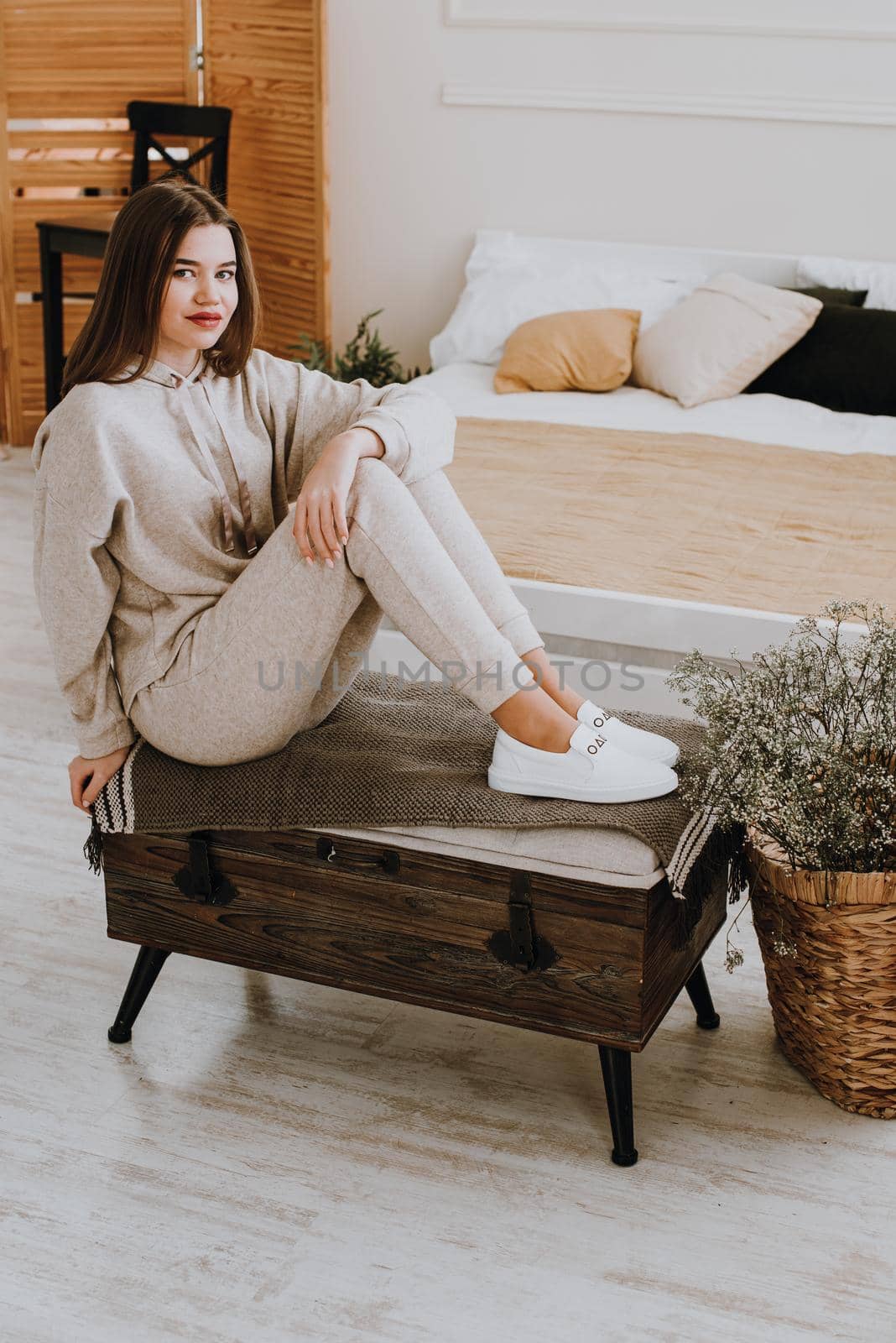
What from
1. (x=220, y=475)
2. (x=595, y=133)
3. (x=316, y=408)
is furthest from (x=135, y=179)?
(x=220, y=475)

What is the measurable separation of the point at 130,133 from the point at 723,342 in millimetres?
2429

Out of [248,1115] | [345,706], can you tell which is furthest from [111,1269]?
[345,706]

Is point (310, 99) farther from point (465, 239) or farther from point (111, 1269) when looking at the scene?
point (111, 1269)

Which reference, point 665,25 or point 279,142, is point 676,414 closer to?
point 665,25

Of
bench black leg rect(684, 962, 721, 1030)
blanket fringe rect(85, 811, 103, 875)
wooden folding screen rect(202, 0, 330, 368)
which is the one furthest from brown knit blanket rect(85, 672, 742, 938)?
wooden folding screen rect(202, 0, 330, 368)

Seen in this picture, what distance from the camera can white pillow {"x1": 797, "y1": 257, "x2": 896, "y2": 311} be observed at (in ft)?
12.8

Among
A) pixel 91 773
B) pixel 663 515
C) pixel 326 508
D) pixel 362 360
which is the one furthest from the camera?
pixel 362 360

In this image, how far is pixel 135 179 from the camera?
4.93 m

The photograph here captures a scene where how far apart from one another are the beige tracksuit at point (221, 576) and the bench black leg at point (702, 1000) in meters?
0.57

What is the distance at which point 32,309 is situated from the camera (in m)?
5.18

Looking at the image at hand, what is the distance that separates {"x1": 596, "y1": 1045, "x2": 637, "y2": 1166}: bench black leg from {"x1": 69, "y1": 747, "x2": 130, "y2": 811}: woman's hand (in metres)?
0.73

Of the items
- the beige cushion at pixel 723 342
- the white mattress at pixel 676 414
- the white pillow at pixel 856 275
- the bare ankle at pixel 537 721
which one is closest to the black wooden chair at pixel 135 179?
the white mattress at pixel 676 414

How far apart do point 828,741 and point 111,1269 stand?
105cm

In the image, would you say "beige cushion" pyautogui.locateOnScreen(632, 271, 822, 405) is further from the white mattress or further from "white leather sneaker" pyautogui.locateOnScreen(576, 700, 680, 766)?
"white leather sneaker" pyautogui.locateOnScreen(576, 700, 680, 766)
